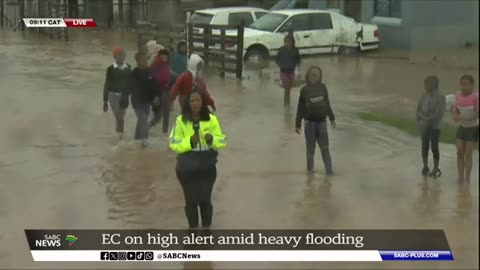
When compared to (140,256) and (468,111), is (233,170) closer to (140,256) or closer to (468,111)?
(140,256)

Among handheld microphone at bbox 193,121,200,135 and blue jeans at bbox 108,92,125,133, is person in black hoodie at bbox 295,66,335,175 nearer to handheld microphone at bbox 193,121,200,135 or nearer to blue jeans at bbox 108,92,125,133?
handheld microphone at bbox 193,121,200,135

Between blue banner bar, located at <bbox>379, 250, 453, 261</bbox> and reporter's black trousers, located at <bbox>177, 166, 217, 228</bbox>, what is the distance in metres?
1.61

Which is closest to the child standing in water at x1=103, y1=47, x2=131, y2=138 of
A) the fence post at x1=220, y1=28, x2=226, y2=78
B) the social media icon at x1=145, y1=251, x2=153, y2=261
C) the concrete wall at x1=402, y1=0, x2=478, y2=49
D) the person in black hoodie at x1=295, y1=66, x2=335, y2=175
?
the person in black hoodie at x1=295, y1=66, x2=335, y2=175

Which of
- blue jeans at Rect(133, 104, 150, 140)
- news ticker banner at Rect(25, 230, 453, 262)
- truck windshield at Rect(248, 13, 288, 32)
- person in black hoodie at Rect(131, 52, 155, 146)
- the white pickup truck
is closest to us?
news ticker banner at Rect(25, 230, 453, 262)

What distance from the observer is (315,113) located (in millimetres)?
7715

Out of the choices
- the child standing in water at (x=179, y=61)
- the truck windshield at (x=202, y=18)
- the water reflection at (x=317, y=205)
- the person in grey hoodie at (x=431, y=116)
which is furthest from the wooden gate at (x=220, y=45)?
the person in grey hoodie at (x=431, y=116)

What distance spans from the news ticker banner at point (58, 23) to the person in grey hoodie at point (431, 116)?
420 centimetres

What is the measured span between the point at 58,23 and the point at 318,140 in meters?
3.25

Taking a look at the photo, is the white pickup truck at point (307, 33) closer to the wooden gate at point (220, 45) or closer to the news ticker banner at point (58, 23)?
the wooden gate at point (220, 45)

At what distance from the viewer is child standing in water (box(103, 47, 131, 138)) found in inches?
365

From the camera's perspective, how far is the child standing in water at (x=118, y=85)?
9.27 metres

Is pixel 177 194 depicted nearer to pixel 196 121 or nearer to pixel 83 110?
pixel 196 121

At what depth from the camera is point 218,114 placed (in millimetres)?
11281

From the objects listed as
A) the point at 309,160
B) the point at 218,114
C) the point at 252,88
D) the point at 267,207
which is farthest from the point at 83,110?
the point at 267,207
